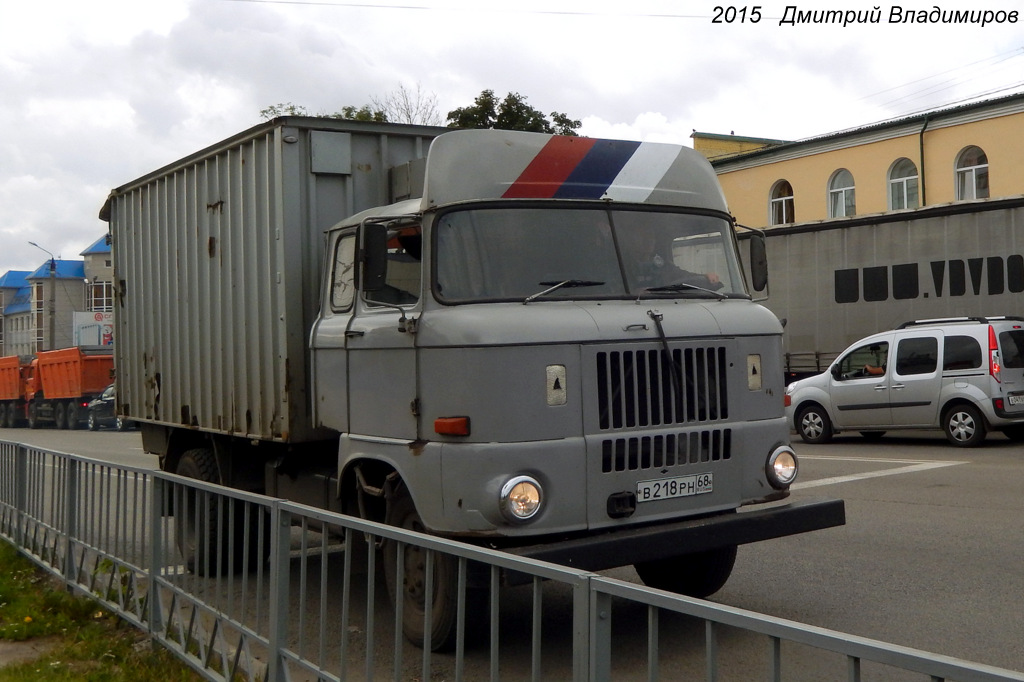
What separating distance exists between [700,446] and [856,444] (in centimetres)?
1215

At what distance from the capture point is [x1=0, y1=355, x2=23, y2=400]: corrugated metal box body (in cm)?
4338

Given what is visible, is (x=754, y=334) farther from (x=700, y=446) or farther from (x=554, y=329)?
(x=554, y=329)

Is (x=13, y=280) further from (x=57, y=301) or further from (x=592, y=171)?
(x=592, y=171)

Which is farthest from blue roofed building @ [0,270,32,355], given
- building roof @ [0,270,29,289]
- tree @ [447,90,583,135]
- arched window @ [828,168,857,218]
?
arched window @ [828,168,857,218]

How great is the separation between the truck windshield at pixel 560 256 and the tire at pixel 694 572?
1.61m

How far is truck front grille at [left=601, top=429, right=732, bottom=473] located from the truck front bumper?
316 mm

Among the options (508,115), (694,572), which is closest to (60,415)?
(508,115)

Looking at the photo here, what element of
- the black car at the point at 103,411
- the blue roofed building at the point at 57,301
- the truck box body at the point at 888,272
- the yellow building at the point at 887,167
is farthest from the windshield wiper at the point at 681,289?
the blue roofed building at the point at 57,301

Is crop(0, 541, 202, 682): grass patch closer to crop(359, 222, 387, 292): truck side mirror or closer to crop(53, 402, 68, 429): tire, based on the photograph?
crop(359, 222, 387, 292): truck side mirror

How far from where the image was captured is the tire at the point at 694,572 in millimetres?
6551

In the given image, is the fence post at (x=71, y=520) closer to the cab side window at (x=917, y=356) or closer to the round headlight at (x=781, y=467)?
the round headlight at (x=781, y=467)

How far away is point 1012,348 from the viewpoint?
1518 cm

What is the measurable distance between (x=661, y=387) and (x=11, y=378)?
43991 millimetres

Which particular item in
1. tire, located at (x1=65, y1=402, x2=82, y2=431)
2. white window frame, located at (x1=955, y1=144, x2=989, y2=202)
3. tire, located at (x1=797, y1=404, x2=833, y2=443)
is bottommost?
tire, located at (x1=65, y1=402, x2=82, y2=431)
